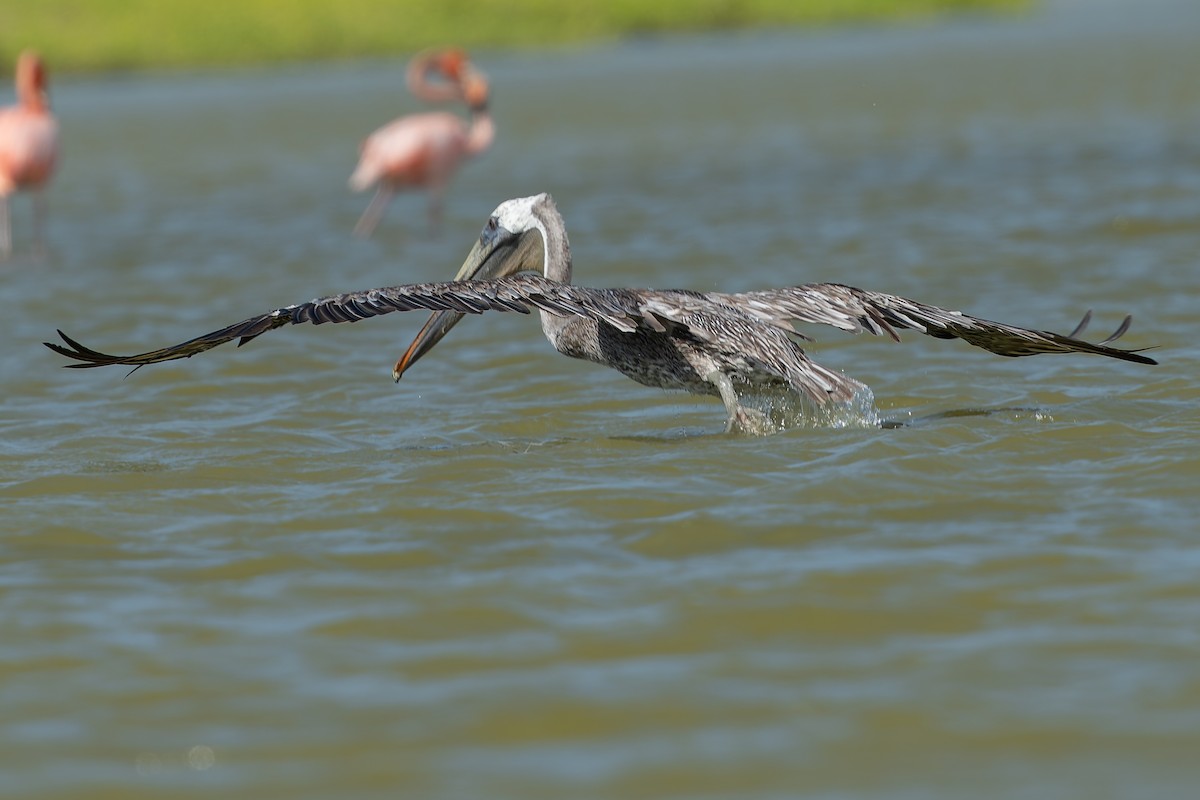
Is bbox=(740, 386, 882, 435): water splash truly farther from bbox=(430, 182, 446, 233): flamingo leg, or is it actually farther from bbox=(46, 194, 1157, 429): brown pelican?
bbox=(430, 182, 446, 233): flamingo leg

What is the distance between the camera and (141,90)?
35719 millimetres

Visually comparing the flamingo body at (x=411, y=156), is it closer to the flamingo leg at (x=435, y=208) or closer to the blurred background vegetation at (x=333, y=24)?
the flamingo leg at (x=435, y=208)

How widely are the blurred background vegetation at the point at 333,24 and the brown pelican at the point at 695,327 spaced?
32649 mm

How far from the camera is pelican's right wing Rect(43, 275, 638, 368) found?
258 inches

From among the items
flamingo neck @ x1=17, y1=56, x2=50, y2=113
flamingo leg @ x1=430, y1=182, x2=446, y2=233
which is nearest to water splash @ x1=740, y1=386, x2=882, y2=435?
flamingo leg @ x1=430, y1=182, x2=446, y2=233

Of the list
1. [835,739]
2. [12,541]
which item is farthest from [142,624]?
[835,739]

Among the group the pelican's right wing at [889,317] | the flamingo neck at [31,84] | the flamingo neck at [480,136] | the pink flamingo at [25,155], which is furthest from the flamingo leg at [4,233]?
the pelican's right wing at [889,317]

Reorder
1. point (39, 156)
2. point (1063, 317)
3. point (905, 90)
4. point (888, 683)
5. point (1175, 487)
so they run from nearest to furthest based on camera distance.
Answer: point (888, 683) < point (1175, 487) < point (1063, 317) < point (39, 156) < point (905, 90)

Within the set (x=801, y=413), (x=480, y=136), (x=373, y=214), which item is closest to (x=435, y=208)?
(x=373, y=214)

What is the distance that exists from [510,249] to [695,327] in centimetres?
141

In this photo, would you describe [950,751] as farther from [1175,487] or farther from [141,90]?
[141,90]

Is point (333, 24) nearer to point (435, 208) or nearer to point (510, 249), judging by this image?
point (435, 208)

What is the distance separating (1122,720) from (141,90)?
111 feet

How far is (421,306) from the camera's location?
6.58 metres
